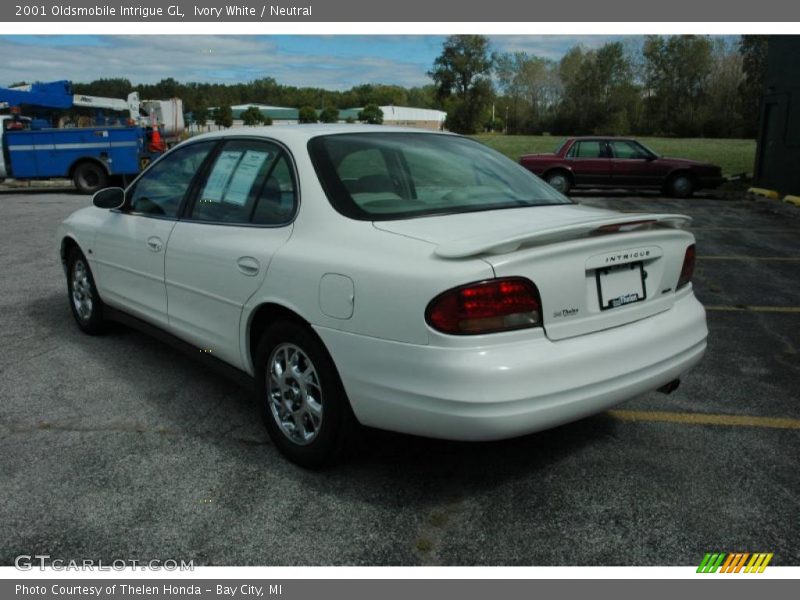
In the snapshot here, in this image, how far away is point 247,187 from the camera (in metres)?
3.65

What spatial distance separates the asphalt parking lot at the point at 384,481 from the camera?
2652mm

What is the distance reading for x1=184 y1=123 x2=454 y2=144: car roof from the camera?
3551 mm

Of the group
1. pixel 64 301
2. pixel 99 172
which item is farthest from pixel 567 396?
pixel 99 172

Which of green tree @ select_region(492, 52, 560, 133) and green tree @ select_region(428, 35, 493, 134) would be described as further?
green tree @ select_region(428, 35, 493, 134)

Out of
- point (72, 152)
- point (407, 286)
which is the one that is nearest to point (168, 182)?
point (407, 286)

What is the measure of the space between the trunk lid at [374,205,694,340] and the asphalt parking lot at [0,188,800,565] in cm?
76

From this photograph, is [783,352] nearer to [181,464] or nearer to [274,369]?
[274,369]

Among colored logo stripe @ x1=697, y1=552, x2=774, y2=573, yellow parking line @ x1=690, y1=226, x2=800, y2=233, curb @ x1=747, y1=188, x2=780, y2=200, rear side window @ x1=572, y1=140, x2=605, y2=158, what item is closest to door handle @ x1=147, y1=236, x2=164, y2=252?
colored logo stripe @ x1=697, y1=552, x2=774, y2=573

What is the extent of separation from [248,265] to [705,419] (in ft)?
8.30

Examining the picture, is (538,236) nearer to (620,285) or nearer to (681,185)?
(620,285)

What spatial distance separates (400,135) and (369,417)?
1.70 meters

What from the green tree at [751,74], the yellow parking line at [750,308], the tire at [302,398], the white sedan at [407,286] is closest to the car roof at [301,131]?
the white sedan at [407,286]

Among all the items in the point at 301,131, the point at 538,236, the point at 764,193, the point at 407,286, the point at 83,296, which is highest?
the point at 301,131

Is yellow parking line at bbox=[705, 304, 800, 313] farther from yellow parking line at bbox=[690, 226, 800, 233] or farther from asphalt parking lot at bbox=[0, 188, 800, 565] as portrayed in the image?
yellow parking line at bbox=[690, 226, 800, 233]
